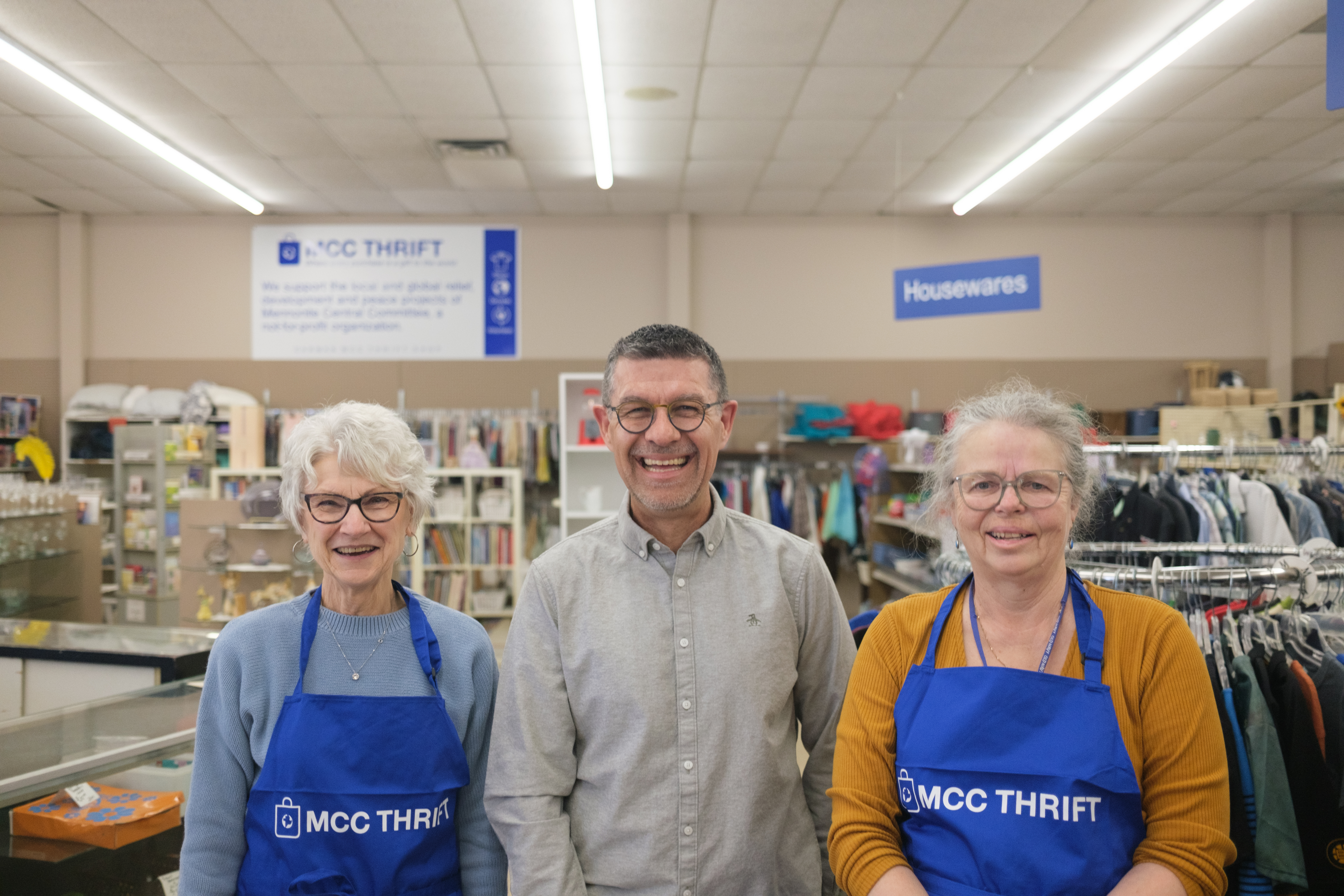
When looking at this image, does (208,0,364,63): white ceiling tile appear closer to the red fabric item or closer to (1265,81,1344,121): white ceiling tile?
the red fabric item

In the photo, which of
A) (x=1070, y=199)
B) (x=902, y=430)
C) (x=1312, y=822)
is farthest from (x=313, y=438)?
(x=1070, y=199)

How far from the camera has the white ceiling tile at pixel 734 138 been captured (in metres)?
6.08

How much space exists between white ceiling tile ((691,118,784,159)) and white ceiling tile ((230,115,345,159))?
2649mm

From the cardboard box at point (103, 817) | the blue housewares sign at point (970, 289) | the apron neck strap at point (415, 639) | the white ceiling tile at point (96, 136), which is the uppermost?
the white ceiling tile at point (96, 136)

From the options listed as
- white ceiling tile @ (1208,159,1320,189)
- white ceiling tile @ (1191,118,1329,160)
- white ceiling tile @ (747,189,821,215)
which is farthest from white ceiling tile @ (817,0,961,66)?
white ceiling tile @ (1208,159,1320,189)

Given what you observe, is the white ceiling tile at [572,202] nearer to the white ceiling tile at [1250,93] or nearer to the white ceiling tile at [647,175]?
the white ceiling tile at [647,175]

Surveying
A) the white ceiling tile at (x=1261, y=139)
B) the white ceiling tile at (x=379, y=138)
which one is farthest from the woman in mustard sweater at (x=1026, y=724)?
the white ceiling tile at (x=1261, y=139)

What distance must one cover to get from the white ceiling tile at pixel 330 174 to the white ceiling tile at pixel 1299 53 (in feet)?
20.4

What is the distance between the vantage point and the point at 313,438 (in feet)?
5.44

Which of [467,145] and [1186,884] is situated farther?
[467,145]

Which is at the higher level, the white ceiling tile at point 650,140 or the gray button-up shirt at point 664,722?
the white ceiling tile at point 650,140

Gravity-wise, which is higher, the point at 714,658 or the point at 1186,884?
the point at 714,658

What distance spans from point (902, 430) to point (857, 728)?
6874 millimetres

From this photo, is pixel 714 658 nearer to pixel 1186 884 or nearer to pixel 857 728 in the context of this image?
pixel 857 728
